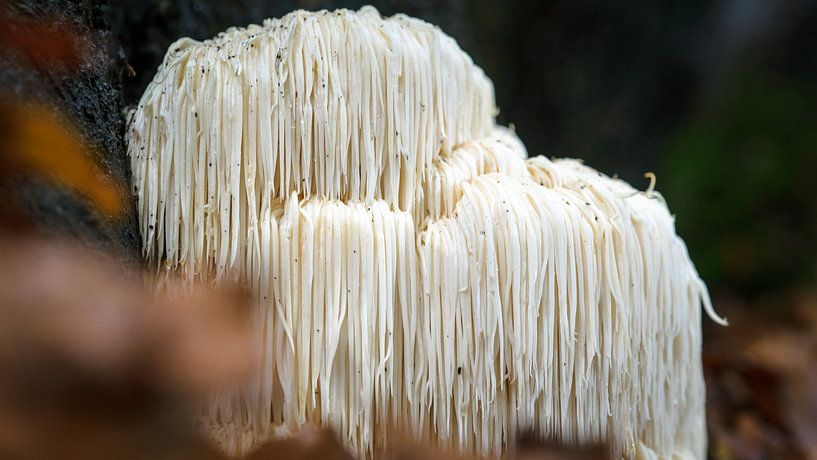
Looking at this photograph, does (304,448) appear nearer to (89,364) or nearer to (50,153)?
(89,364)

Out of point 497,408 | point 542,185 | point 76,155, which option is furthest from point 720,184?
point 76,155

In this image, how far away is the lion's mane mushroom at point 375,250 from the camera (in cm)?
152

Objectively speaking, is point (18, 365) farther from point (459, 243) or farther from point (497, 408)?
point (497, 408)

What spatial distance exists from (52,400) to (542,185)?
134 centimetres

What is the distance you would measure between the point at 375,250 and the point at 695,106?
4.00 m

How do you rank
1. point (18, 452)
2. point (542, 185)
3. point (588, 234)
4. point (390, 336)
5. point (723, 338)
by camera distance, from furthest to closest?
point (723, 338), point (542, 185), point (588, 234), point (390, 336), point (18, 452)

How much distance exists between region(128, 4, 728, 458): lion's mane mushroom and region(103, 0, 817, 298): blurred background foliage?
208cm

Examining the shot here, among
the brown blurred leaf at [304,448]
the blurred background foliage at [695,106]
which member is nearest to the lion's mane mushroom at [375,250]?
the brown blurred leaf at [304,448]

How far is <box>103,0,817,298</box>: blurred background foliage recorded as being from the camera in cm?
413

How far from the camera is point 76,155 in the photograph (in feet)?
4.50

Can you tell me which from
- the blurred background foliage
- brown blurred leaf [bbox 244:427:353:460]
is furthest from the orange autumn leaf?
the blurred background foliage

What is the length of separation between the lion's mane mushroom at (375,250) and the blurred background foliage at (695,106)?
208 cm

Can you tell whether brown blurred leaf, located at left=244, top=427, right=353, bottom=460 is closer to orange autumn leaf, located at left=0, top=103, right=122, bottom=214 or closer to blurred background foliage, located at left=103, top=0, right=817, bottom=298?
orange autumn leaf, located at left=0, top=103, right=122, bottom=214

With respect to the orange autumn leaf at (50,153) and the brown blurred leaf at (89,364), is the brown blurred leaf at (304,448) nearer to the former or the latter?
the brown blurred leaf at (89,364)
